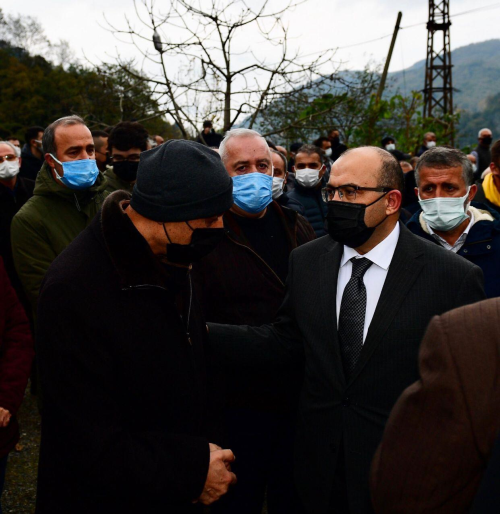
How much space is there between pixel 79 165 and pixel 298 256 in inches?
78.8

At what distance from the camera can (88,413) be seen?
178cm

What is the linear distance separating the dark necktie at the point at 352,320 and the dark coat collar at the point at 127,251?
93cm

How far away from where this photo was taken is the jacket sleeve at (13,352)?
2.83 metres

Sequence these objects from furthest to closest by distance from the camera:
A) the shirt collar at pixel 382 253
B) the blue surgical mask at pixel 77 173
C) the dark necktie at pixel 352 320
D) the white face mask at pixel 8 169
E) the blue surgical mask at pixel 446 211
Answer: the white face mask at pixel 8 169
the blue surgical mask at pixel 77 173
the blue surgical mask at pixel 446 211
the shirt collar at pixel 382 253
the dark necktie at pixel 352 320

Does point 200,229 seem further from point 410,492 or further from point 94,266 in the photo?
point 410,492

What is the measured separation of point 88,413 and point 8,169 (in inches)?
169

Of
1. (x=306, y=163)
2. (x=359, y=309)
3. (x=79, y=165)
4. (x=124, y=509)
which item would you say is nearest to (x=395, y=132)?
(x=306, y=163)

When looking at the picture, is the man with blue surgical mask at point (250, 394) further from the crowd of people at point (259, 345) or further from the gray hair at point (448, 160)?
the gray hair at point (448, 160)

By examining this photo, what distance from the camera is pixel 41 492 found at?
6.28 feet

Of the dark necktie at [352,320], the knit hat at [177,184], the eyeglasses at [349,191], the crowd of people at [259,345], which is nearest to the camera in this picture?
the crowd of people at [259,345]

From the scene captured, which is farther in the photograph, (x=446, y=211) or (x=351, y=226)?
(x=446, y=211)

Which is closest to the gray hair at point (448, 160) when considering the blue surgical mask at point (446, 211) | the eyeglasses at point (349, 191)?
the blue surgical mask at point (446, 211)

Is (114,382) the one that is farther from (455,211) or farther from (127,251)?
(455,211)

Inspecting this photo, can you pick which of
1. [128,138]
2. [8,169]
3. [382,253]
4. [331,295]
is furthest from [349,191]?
[8,169]
